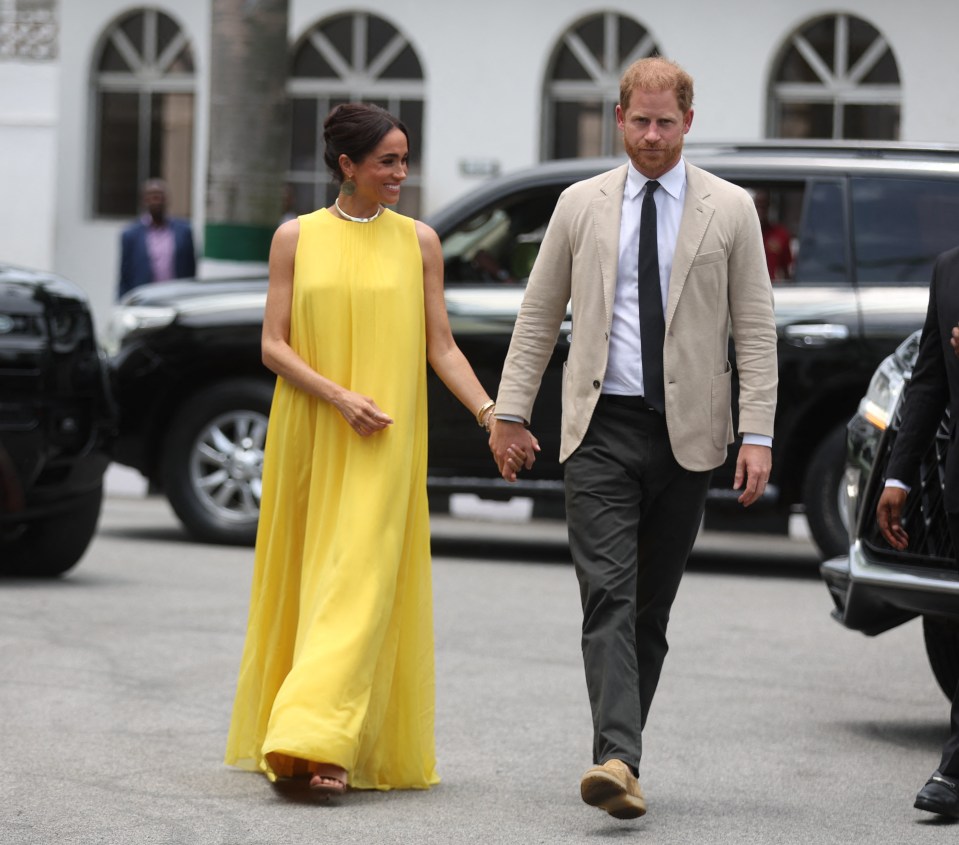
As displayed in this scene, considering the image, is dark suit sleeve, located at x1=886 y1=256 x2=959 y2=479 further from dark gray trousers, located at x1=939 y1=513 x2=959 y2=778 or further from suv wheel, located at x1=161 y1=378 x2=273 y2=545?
suv wheel, located at x1=161 y1=378 x2=273 y2=545

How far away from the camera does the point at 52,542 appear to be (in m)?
9.46

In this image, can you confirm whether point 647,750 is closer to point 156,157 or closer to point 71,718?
point 71,718

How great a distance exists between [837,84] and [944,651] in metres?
13.7

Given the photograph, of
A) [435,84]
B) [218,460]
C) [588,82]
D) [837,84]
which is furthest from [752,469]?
[435,84]

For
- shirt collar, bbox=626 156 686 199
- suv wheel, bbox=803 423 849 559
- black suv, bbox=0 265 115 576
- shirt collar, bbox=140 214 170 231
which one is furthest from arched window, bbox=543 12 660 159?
shirt collar, bbox=626 156 686 199

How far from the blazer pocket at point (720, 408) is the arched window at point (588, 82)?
593 inches

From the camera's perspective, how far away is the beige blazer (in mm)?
5332

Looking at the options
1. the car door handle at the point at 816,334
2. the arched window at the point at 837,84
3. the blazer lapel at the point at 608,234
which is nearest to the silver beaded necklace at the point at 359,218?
the blazer lapel at the point at 608,234

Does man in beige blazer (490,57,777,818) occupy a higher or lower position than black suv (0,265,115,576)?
higher

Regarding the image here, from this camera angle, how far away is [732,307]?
541cm

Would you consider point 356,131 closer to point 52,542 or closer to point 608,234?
point 608,234

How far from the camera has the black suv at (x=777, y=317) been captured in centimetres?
1009

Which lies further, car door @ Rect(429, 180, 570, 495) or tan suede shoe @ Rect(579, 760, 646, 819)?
car door @ Rect(429, 180, 570, 495)

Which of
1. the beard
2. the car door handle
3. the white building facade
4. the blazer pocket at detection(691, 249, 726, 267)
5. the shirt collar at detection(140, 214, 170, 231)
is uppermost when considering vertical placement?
the white building facade
